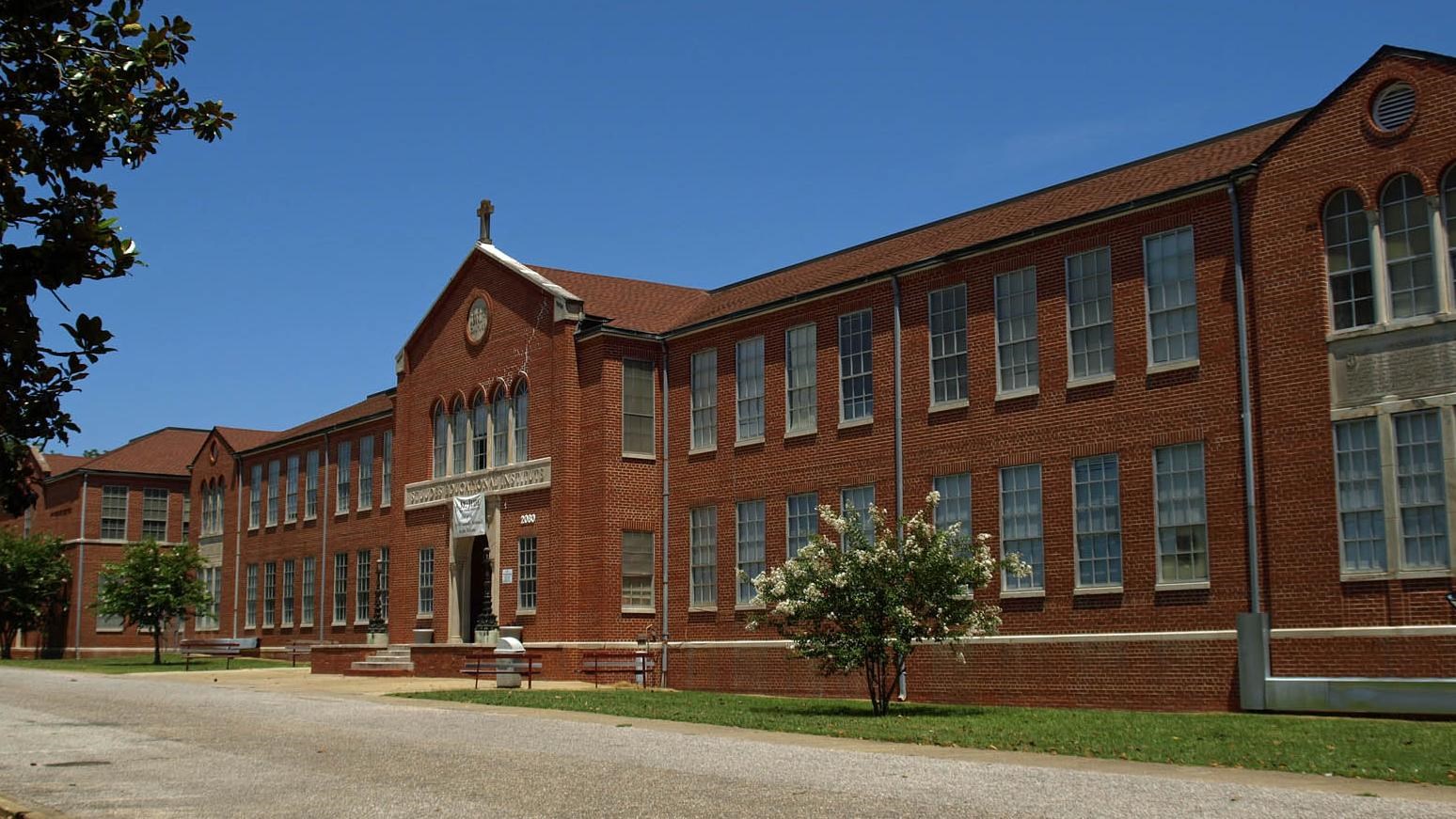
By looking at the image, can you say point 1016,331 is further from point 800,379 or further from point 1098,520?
point 800,379

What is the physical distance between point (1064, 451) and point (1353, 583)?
6.19m

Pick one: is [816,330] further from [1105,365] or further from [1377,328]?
[1377,328]

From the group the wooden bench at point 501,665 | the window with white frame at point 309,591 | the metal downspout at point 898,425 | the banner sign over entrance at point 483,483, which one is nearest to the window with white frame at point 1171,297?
the metal downspout at point 898,425

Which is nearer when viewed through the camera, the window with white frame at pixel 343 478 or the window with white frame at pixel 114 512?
the window with white frame at pixel 343 478

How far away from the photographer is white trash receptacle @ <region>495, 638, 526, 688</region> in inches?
1286

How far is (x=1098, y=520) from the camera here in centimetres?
2664

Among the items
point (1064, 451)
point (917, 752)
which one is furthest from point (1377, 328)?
point (917, 752)

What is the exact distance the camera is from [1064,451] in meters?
27.4

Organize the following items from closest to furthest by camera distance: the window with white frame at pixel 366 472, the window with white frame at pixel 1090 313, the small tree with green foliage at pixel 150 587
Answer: the window with white frame at pixel 1090 313 → the window with white frame at pixel 366 472 → the small tree with green foliage at pixel 150 587

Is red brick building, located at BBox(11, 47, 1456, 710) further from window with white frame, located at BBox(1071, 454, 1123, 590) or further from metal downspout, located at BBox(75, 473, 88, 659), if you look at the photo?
metal downspout, located at BBox(75, 473, 88, 659)

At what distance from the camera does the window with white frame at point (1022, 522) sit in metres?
27.7

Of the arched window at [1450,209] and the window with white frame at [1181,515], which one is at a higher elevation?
the arched window at [1450,209]

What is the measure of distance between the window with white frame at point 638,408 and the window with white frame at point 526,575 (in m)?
3.92

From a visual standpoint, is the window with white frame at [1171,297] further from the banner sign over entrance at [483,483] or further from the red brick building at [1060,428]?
the banner sign over entrance at [483,483]
